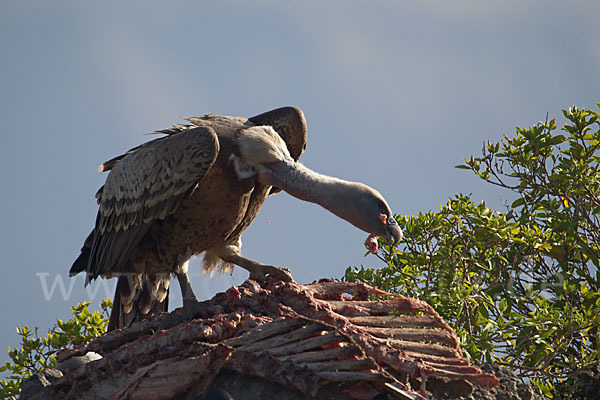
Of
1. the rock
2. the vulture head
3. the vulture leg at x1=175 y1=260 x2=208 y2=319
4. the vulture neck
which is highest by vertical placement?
the vulture neck

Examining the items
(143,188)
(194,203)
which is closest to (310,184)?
(194,203)

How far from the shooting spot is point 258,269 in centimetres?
569

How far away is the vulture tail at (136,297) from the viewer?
6258 millimetres

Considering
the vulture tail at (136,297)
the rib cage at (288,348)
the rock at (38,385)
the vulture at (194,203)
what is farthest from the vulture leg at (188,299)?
the rock at (38,385)

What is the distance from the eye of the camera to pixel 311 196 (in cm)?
563

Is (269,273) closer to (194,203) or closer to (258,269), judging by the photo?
(258,269)

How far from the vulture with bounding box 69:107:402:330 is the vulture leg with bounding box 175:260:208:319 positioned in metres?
0.01

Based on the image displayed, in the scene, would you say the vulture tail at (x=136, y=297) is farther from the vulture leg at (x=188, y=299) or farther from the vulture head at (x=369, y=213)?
the vulture head at (x=369, y=213)

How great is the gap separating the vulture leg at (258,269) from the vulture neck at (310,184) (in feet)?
1.93

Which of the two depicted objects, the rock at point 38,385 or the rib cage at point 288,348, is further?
the rock at point 38,385

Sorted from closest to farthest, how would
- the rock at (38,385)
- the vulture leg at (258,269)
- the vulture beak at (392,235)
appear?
the rock at (38,385), the vulture beak at (392,235), the vulture leg at (258,269)

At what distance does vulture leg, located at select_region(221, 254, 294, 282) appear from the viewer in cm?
525

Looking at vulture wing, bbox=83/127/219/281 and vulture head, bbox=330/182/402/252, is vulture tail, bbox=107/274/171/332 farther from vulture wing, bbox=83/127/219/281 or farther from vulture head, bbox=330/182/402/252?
vulture head, bbox=330/182/402/252

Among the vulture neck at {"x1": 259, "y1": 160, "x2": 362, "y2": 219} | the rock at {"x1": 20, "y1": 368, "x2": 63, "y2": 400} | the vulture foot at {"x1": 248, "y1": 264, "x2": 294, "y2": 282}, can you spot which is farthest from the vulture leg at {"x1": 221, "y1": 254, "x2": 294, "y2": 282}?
the rock at {"x1": 20, "y1": 368, "x2": 63, "y2": 400}
